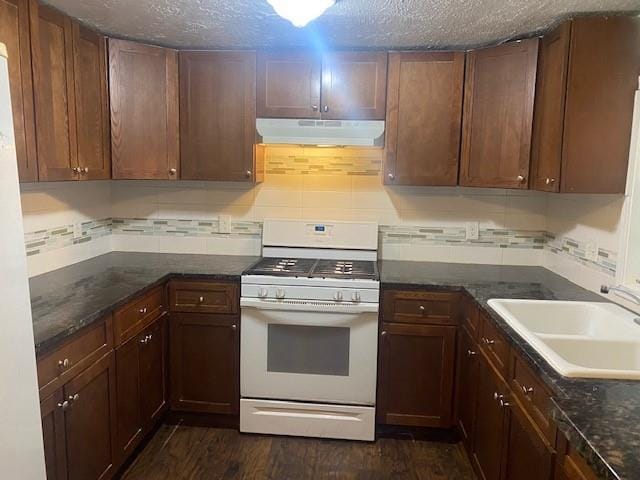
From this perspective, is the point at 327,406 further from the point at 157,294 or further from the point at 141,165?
the point at 141,165

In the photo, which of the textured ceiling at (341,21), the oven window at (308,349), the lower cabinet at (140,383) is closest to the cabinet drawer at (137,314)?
the lower cabinet at (140,383)

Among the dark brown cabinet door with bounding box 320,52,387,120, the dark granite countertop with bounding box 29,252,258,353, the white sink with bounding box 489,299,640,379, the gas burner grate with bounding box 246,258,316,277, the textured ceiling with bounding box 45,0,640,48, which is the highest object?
the textured ceiling with bounding box 45,0,640,48

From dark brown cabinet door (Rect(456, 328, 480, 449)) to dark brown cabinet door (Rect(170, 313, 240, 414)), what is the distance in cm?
119

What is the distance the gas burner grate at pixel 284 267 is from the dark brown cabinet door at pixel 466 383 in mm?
882

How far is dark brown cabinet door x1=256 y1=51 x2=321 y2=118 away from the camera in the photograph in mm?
2764

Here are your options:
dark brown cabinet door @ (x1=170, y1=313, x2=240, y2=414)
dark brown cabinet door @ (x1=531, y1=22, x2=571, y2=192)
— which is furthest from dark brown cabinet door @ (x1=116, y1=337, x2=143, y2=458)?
dark brown cabinet door @ (x1=531, y1=22, x2=571, y2=192)

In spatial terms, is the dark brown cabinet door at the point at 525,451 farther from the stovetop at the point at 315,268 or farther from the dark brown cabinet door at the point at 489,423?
the stovetop at the point at 315,268

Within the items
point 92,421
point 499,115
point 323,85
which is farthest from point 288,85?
point 92,421

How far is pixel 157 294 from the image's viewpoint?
255cm

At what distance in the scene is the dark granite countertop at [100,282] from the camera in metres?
1.78

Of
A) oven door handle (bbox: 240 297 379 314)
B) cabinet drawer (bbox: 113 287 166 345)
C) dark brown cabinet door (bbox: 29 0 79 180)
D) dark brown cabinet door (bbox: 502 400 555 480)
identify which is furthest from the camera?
oven door handle (bbox: 240 297 379 314)

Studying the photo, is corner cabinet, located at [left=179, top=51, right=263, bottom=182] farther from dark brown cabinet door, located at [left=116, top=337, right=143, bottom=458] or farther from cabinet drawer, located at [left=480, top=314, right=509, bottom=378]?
cabinet drawer, located at [left=480, top=314, right=509, bottom=378]

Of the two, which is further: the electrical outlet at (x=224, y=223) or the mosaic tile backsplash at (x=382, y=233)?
Result: the electrical outlet at (x=224, y=223)

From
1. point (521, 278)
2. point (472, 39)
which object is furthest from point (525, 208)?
point (472, 39)
